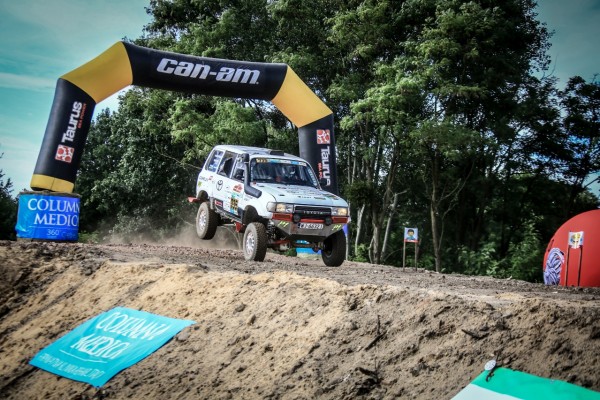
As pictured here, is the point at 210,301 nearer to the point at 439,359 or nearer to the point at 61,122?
the point at 439,359

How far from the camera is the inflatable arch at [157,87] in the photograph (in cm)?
1288

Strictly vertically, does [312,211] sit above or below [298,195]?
below

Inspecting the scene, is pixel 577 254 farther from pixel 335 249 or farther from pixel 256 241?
pixel 256 241

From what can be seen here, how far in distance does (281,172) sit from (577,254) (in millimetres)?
5896

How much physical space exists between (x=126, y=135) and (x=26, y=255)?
18.7 metres

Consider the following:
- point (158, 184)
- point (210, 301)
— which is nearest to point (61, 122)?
point (210, 301)

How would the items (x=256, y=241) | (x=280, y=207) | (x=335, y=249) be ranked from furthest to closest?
1. (x=335, y=249)
2. (x=256, y=241)
3. (x=280, y=207)

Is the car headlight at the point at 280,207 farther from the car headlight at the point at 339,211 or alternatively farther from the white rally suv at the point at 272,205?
the car headlight at the point at 339,211

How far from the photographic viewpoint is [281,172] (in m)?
12.3

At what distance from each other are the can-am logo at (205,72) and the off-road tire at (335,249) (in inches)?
187

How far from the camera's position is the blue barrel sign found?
1243cm

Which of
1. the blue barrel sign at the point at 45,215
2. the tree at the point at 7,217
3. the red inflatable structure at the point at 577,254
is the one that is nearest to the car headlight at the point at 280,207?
the blue barrel sign at the point at 45,215

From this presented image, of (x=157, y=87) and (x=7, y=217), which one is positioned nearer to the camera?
(x=157, y=87)

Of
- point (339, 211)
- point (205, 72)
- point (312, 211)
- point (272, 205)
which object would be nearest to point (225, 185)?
point (272, 205)
